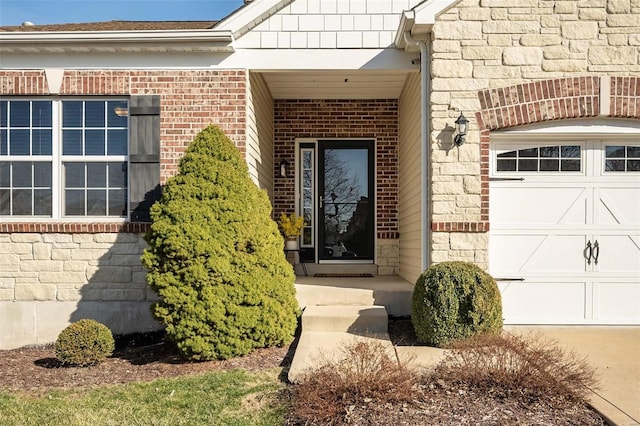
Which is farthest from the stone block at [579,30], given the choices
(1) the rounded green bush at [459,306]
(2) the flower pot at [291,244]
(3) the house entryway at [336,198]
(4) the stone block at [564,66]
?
(2) the flower pot at [291,244]

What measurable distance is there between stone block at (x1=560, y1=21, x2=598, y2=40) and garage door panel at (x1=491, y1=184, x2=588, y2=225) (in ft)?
6.04

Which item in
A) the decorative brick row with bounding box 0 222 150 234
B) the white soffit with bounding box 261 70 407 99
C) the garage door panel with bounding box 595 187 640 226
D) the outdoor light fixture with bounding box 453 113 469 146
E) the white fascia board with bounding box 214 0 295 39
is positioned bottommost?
the decorative brick row with bounding box 0 222 150 234

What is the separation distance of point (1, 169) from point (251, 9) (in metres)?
4.01

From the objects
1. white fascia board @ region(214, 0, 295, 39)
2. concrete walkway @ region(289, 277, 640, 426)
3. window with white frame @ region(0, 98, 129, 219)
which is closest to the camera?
concrete walkway @ region(289, 277, 640, 426)

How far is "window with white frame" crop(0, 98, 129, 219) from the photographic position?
22.5 feet

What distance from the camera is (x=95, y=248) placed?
6805mm

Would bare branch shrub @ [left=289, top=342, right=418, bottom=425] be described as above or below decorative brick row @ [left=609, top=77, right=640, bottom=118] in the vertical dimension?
below

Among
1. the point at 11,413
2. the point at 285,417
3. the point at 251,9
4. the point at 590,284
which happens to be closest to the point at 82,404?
the point at 11,413

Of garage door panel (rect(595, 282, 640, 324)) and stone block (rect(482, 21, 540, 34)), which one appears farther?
garage door panel (rect(595, 282, 640, 324))

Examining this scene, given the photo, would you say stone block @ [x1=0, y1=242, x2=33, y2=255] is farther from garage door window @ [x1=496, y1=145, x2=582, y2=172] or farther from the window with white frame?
garage door window @ [x1=496, y1=145, x2=582, y2=172]

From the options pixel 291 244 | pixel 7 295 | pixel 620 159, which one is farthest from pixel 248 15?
pixel 620 159

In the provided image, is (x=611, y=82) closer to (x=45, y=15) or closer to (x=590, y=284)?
(x=590, y=284)

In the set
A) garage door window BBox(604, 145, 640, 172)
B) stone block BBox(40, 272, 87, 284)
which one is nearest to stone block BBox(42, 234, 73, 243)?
stone block BBox(40, 272, 87, 284)

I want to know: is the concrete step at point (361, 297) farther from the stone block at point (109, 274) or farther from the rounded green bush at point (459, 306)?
the stone block at point (109, 274)
